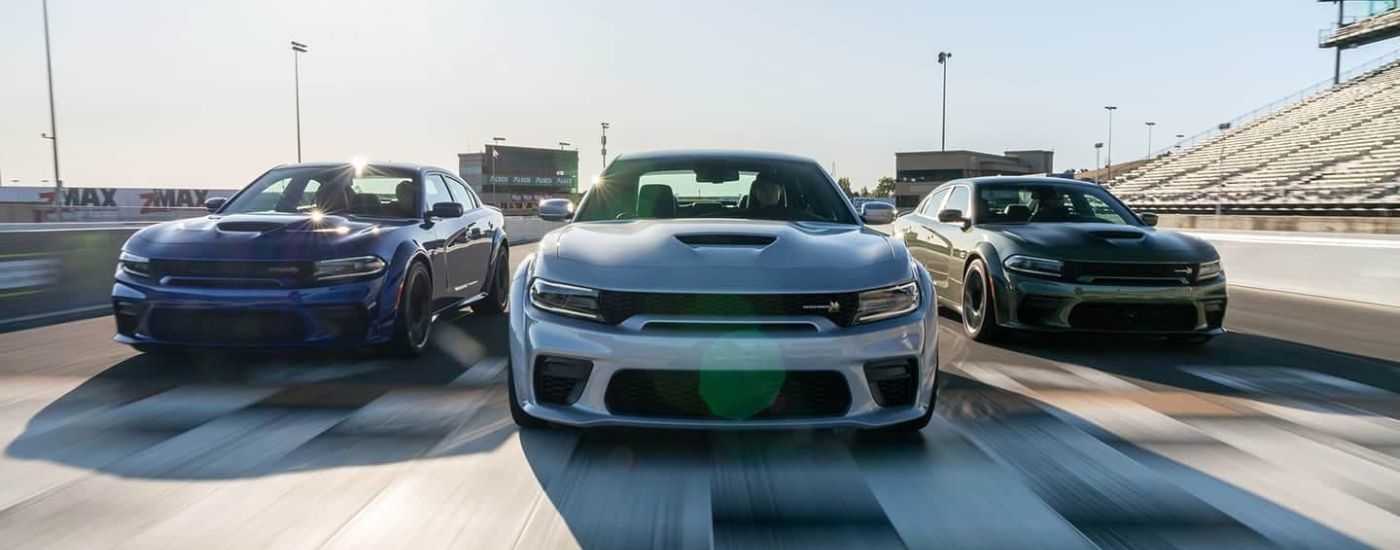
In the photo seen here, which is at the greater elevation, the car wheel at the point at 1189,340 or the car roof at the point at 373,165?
the car roof at the point at 373,165

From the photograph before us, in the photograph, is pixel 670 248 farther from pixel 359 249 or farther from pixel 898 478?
pixel 359 249

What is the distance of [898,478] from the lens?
12.4ft

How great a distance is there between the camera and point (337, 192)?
300 inches

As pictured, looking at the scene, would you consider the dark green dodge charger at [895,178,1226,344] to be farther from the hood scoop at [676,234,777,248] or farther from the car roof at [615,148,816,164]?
the hood scoop at [676,234,777,248]

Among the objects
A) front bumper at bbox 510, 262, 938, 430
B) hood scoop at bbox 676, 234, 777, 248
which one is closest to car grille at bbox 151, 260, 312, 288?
front bumper at bbox 510, 262, 938, 430

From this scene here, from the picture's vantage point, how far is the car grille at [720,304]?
148 inches

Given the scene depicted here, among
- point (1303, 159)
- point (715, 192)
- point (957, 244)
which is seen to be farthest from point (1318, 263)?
point (1303, 159)

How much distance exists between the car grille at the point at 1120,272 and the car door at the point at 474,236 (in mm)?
4874

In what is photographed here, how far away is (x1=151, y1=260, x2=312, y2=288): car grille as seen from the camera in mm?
5840

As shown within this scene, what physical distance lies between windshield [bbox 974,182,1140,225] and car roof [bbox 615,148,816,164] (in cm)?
329

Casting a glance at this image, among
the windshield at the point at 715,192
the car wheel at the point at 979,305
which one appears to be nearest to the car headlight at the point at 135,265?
the windshield at the point at 715,192

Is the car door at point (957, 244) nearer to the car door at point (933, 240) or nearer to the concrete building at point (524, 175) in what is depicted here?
the car door at point (933, 240)

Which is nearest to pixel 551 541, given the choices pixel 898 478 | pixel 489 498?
pixel 489 498

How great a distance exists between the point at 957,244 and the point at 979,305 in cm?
92
